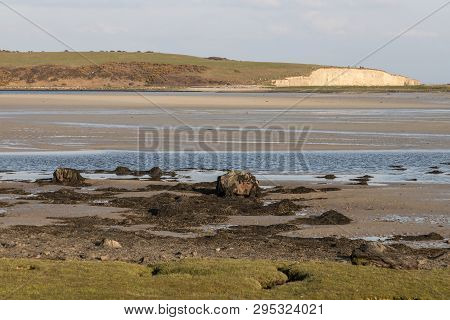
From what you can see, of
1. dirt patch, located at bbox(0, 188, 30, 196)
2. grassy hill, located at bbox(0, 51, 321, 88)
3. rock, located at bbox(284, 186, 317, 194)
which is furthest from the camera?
grassy hill, located at bbox(0, 51, 321, 88)

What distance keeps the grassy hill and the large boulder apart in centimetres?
13346

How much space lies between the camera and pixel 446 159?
103 feet

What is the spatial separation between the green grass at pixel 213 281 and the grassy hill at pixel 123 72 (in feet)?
468

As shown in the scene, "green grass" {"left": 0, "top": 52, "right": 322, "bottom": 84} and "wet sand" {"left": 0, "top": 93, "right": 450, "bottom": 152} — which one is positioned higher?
"green grass" {"left": 0, "top": 52, "right": 322, "bottom": 84}

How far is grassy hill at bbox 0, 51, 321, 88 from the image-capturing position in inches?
6255

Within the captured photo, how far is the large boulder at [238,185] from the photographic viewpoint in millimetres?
21531

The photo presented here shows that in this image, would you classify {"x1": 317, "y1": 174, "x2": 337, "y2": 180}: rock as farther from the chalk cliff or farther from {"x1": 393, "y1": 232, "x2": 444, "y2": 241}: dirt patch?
the chalk cliff

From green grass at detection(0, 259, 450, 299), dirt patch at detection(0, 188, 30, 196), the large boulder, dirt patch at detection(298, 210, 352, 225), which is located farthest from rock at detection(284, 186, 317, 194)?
green grass at detection(0, 259, 450, 299)

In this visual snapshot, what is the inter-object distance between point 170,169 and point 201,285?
1735cm

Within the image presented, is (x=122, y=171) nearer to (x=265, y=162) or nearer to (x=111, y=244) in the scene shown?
(x=265, y=162)

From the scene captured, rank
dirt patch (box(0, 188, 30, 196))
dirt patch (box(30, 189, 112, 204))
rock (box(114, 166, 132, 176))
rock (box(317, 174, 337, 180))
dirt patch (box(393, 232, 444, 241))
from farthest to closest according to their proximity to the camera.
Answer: rock (box(114, 166, 132, 176))
rock (box(317, 174, 337, 180))
dirt patch (box(0, 188, 30, 196))
dirt patch (box(30, 189, 112, 204))
dirt patch (box(393, 232, 444, 241))

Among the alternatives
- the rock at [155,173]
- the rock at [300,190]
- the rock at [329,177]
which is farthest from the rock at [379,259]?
the rock at [155,173]

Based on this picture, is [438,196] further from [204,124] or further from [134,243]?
[204,124]

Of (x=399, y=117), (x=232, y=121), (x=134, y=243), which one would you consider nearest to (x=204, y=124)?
(x=232, y=121)
